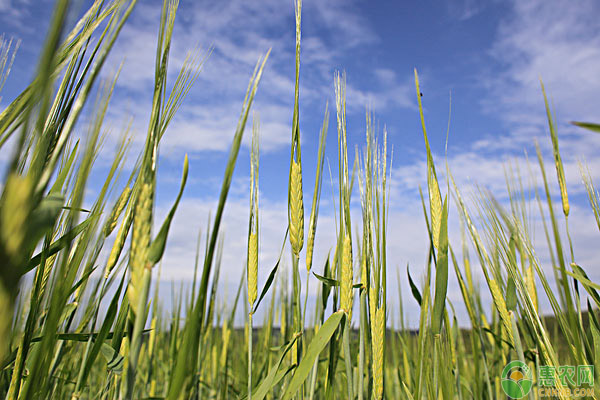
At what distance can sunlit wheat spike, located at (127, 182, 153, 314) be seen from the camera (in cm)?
36

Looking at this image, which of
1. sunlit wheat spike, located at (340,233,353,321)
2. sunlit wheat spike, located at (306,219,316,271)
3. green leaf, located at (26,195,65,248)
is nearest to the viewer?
green leaf, located at (26,195,65,248)

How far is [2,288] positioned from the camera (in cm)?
22

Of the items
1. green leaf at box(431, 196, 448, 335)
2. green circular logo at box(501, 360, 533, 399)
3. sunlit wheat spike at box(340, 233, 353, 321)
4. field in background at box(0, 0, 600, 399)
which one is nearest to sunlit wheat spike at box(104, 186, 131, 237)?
Result: field in background at box(0, 0, 600, 399)

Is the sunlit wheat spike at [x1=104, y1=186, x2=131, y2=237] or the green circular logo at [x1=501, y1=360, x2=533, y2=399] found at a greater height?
the sunlit wheat spike at [x1=104, y1=186, x2=131, y2=237]

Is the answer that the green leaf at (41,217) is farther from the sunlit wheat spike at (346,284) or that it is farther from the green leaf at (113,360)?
the sunlit wheat spike at (346,284)

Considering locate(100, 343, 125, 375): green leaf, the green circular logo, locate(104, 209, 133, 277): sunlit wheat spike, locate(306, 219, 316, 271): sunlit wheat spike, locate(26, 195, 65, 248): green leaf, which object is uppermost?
locate(306, 219, 316, 271): sunlit wheat spike

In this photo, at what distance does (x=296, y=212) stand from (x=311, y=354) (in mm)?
Result: 284

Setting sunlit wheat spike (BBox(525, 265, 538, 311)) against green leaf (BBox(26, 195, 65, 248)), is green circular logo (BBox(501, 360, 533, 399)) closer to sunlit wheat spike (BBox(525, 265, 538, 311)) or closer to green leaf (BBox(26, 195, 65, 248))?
sunlit wheat spike (BBox(525, 265, 538, 311))

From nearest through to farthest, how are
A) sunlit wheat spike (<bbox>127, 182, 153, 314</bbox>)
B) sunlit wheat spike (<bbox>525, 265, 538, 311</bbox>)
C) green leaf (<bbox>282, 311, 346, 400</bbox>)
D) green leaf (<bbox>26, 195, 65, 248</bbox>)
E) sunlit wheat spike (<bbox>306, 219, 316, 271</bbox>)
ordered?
1. green leaf (<bbox>26, 195, 65, 248</bbox>)
2. sunlit wheat spike (<bbox>127, 182, 153, 314</bbox>)
3. green leaf (<bbox>282, 311, 346, 400</bbox>)
4. sunlit wheat spike (<bbox>306, 219, 316, 271</bbox>)
5. sunlit wheat spike (<bbox>525, 265, 538, 311</bbox>)

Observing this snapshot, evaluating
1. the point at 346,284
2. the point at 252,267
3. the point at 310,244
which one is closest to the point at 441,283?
the point at 346,284

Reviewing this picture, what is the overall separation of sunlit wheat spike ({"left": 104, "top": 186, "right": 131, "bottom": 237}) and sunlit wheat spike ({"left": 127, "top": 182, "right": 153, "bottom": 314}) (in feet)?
1.24

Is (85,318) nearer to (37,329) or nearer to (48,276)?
(37,329)

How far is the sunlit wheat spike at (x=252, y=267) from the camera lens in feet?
2.82

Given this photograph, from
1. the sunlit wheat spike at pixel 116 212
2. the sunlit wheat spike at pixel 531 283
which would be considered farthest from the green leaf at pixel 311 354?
the sunlit wheat spike at pixel 531 283
